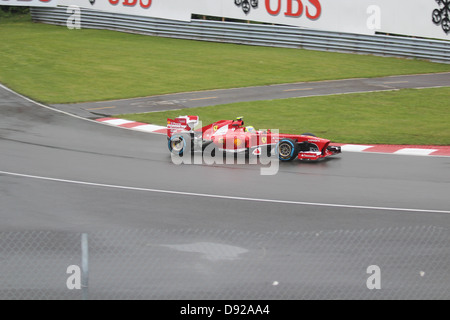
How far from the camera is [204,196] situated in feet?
45.5

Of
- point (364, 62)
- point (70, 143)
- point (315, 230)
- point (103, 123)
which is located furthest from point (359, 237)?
point (364, 62)

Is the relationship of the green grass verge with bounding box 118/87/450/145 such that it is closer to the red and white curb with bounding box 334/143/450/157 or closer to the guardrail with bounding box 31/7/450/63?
the red and white curb with bounding box 334/143/450/157

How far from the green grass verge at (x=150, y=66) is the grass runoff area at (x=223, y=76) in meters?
0.04

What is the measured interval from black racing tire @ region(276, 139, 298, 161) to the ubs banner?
618 inches

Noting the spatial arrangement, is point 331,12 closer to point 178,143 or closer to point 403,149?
point 403,149

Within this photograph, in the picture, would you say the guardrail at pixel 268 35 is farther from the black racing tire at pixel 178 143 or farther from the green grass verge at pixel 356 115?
the black racing tire at pixel 178 143

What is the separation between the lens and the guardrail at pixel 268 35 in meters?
31.1

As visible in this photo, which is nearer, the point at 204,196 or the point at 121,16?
the point at 204,196

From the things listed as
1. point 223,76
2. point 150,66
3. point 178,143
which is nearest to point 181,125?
point 178,143

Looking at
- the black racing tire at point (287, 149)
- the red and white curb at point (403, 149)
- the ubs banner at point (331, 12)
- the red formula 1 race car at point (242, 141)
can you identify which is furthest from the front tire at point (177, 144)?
the ubs banner at point (331, 12)

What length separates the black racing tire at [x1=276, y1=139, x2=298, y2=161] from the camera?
16547mm

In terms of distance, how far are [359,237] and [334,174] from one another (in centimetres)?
471
